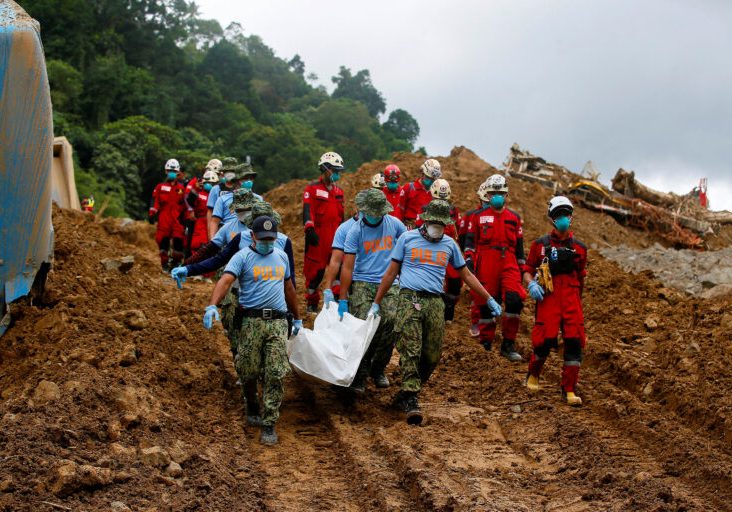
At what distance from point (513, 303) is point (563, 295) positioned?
1677mm

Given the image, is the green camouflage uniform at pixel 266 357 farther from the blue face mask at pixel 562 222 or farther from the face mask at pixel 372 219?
the blue face mask at pixel 562 222

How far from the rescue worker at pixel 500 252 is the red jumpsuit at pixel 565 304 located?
5.10 ft

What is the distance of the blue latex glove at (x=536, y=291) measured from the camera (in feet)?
27.1

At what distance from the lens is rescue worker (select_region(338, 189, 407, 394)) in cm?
849

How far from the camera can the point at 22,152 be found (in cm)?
761

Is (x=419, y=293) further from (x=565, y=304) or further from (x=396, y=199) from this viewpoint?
(x=396, y=199)

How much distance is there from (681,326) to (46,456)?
7679 mm

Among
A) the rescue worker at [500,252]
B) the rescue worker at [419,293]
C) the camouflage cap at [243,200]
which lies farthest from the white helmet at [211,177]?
the rescue worker at [419,293]

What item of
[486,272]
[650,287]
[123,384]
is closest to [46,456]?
[123,384]

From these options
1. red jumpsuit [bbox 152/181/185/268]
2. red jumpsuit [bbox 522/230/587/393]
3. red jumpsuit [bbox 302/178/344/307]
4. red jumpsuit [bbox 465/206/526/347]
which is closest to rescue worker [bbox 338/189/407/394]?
red jumpsuit [bbox 522/230/587/393]

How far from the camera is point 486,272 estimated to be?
33.2 ft

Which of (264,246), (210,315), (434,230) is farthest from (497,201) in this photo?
(210,315)

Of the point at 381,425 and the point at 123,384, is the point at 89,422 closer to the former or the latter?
the point at 123,384

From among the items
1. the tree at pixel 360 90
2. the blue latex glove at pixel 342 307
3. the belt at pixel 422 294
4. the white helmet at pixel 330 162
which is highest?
the tree at pixel 360 90
